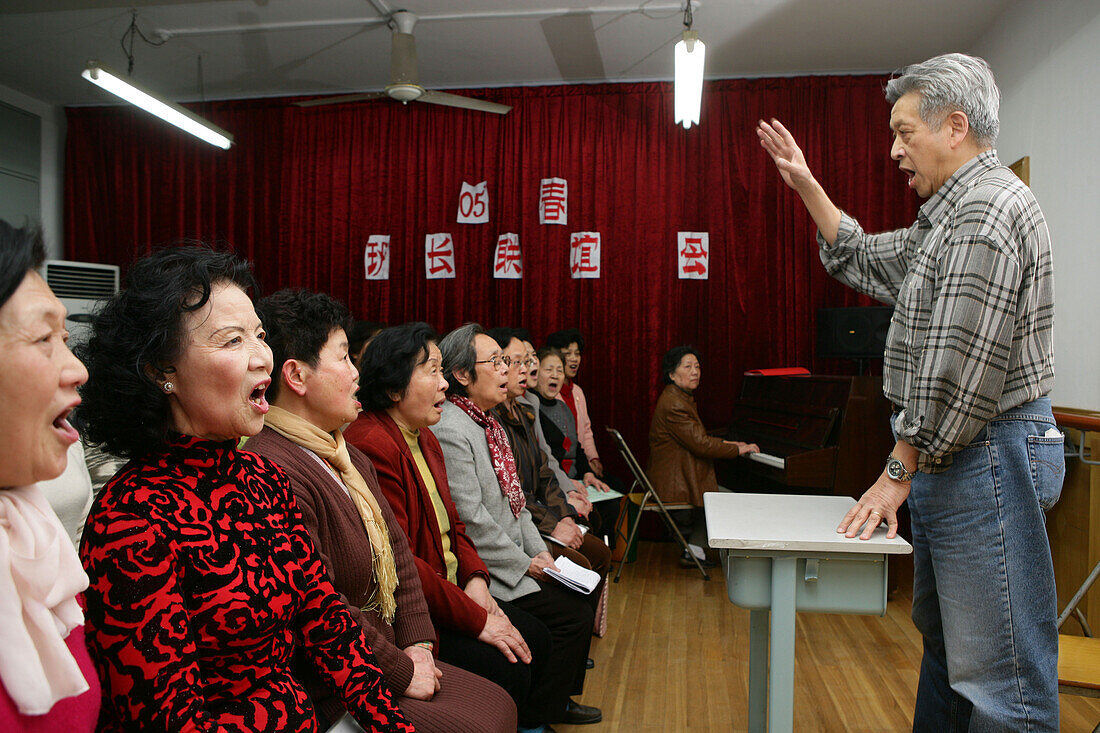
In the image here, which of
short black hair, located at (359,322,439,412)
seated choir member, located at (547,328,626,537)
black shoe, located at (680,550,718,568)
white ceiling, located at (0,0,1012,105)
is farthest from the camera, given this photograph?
seated choir member, located at (547,328,626,537)

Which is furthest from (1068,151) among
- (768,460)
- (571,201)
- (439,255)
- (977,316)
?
(439,255)

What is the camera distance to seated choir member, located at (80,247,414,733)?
96cm

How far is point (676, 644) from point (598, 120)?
154 inches

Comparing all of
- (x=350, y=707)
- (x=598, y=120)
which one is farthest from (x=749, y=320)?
(x=350, y=707)

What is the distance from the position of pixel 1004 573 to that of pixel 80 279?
6.37 meters

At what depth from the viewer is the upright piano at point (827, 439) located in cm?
396

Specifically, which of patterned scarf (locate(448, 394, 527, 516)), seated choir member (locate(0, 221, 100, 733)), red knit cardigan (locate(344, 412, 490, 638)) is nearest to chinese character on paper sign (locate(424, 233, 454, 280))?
patterned scarf (locate(448, 394, 527, 516))

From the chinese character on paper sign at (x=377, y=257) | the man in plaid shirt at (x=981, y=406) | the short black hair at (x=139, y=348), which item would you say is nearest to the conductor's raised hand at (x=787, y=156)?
the man in plaid shirt at (x=981, y=406)

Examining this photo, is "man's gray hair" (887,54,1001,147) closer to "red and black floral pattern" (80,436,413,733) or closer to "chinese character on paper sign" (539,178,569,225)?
"red and black floral pattern" (80,436,413,733)

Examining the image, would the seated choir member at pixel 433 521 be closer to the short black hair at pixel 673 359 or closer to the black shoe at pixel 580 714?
the black shoe at pixel 580 714

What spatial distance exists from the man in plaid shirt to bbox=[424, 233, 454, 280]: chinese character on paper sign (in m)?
4.52

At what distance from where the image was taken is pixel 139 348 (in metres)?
1.10

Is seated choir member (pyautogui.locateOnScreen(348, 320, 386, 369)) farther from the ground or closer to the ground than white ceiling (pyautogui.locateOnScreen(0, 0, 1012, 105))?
closer to the ground

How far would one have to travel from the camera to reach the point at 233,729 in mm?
1035
